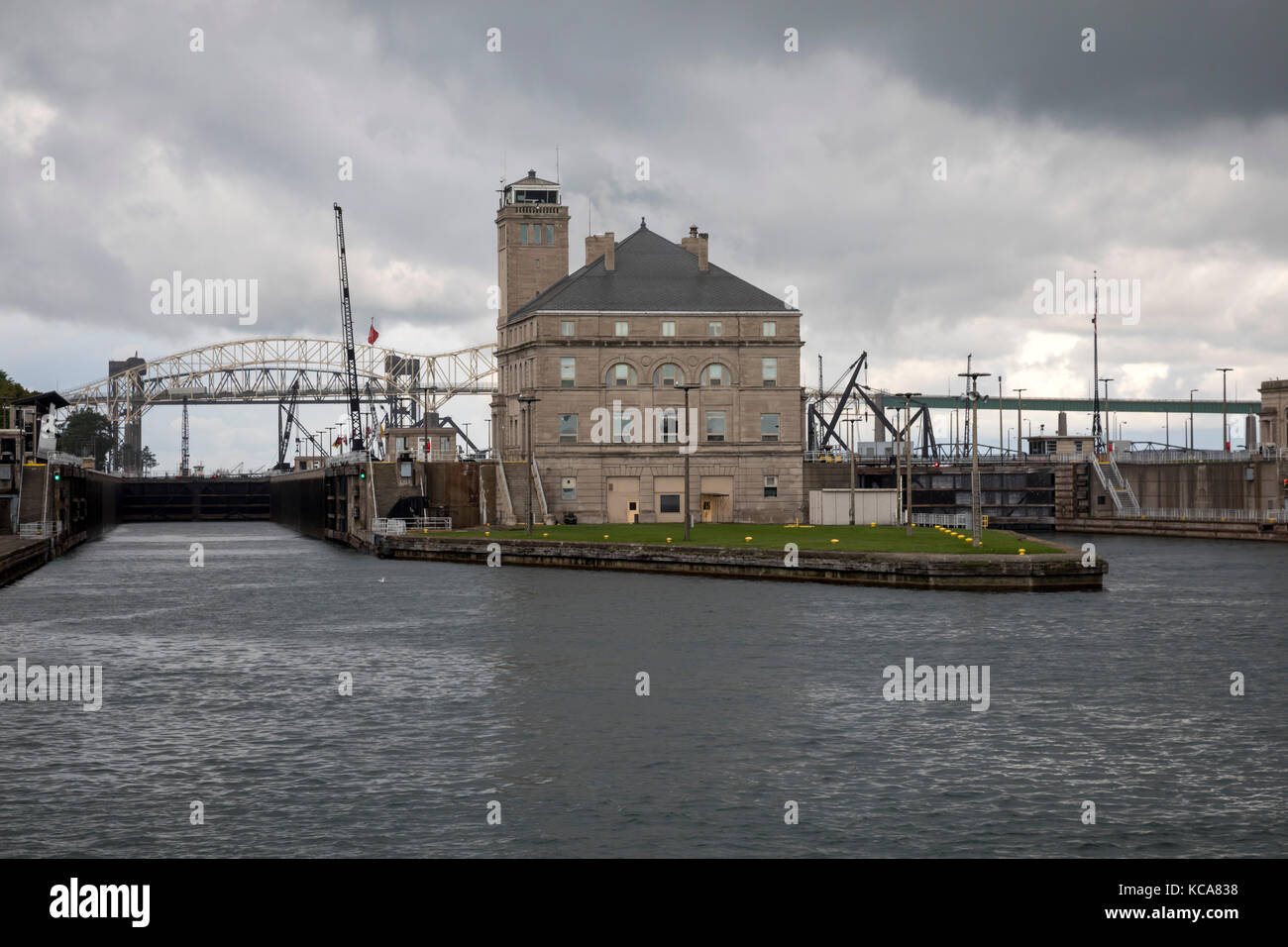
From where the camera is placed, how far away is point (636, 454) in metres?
122

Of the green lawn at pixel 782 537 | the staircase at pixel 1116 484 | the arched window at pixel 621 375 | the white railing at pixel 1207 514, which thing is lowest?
the green lawn at pixel 782 537

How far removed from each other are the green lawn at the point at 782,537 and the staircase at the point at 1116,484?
172 ft

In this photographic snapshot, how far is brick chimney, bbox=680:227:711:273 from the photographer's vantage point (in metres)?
129

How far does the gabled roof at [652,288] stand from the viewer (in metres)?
122

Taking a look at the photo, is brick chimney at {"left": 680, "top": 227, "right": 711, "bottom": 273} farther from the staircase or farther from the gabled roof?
the staircase

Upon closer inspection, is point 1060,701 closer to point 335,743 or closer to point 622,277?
point 335,743

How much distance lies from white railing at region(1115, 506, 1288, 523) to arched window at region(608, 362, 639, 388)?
5575 cm

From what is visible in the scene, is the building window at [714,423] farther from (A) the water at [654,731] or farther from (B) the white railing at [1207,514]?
(A) the water at [654,731]

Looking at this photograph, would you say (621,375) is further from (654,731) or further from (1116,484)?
(654,731)

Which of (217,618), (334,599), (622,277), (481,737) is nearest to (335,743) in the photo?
(481,737)

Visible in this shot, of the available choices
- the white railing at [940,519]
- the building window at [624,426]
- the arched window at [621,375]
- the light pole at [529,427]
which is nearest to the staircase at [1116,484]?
the white railing at [940,519]

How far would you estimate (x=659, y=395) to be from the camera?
122 meters
